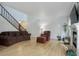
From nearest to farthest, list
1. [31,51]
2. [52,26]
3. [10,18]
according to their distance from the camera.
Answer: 1. [31,51]
2. [10,18]
3. [52,26]

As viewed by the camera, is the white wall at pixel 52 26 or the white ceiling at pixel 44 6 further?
the white wall at pixel 52 26

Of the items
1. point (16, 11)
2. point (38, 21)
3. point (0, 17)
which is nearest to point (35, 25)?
point (38, 21)

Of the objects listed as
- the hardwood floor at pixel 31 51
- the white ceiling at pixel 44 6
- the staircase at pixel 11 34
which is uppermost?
the white ceiling at pixel 44 6

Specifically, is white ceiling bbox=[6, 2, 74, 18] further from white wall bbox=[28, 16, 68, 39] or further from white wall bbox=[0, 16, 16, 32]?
white wall bbox=[28, 16, 68, 39]

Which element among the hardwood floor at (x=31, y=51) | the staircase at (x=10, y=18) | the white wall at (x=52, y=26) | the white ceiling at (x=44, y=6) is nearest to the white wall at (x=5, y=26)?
the staircase at (x=10, y=18)

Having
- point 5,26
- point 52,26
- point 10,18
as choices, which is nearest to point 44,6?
point 10,18

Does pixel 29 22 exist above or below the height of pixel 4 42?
above

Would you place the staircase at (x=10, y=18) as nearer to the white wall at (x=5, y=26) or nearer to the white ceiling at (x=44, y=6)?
the white wall at (x=5, y=26)

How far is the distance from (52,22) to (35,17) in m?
1.71

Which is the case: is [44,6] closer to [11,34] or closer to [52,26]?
[11,34]

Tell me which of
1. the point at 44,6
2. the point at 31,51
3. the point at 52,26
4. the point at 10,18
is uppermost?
the point at 44,6

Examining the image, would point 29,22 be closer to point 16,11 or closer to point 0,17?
point 16,11

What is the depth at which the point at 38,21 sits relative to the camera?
10383mm

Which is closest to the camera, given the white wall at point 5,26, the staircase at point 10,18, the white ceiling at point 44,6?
the white ceiling at point 44,6
